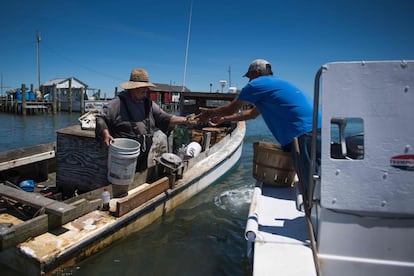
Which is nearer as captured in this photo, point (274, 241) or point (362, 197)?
point (362, 197)

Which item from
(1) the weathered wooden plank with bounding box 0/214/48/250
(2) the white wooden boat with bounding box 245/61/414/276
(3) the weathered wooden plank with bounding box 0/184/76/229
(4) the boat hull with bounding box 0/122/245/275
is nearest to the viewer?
(2) the white wooden boat with bounding box 245/61/414/276

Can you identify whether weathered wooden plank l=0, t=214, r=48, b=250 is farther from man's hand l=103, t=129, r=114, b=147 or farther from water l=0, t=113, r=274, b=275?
man's hand l=103, t=129, r=114, b=147

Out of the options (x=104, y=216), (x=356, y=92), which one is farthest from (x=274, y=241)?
(x=104, y=216)

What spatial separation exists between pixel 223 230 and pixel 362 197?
12.9ft

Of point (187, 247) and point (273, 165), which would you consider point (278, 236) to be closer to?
point (273, 165)

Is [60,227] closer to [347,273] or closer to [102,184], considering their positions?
[102,184]

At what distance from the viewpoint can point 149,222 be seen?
16.1 feet

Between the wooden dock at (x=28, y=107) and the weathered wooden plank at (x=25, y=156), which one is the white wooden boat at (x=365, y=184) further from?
the wooden dock at (x=28, y=107)

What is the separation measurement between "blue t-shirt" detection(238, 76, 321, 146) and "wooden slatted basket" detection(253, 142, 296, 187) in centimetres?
54

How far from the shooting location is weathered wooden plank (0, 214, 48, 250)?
300 cm

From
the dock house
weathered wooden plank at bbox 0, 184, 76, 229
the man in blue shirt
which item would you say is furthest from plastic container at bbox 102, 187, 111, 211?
the dock house

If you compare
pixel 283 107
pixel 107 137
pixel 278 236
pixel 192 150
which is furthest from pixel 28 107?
pixel 278 236

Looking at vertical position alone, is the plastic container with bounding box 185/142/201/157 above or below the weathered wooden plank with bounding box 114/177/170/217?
above

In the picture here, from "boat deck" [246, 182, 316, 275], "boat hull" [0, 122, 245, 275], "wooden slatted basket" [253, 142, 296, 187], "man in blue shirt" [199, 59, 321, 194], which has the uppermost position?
"man in blue shirt" [199, 59, 321, 194]
